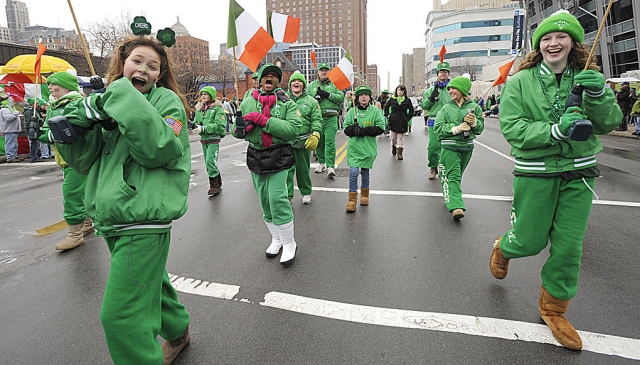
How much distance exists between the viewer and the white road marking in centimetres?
263

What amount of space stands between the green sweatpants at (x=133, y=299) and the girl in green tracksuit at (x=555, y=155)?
8.23 ft

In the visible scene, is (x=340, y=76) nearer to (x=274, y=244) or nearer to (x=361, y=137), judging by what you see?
(x=361, y=137)

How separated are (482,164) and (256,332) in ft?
29.5

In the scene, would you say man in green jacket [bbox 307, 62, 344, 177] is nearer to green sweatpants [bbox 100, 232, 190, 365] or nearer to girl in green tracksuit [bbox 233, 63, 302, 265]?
girl in green tracksuit [bbox 233, 63, 302, 265]

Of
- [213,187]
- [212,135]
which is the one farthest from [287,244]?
[212,135]

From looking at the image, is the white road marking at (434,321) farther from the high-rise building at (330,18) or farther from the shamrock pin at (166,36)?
the high-rise building at (330,18)

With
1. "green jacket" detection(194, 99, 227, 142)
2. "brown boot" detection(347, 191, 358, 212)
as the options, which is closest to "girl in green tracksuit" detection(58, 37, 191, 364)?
"brown boot" detection(347, 191, 358, 212)

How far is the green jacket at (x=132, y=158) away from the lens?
189 cm

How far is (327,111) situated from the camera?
355 inches

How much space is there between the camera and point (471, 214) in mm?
5859

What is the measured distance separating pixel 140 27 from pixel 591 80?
9.48 feet

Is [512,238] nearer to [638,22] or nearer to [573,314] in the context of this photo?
[573,314]

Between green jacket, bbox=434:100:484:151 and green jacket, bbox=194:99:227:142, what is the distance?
406 centimetres

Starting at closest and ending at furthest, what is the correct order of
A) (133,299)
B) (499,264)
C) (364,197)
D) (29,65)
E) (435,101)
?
(133,299)
(499,264)
(364,197)
(435,101)
(29,65)
